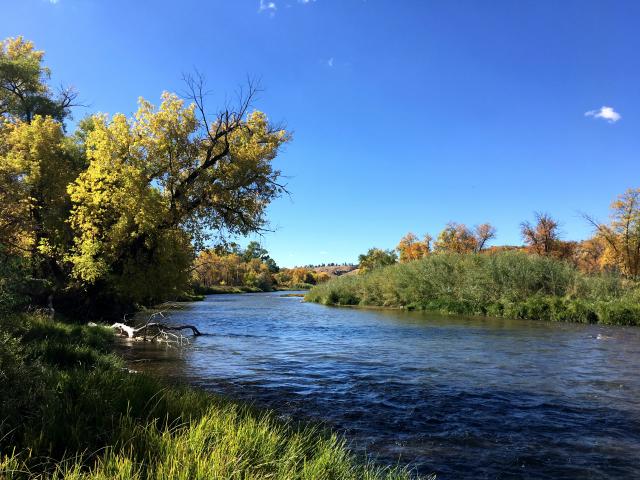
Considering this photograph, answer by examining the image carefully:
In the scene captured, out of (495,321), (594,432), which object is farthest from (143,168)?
(495,321)

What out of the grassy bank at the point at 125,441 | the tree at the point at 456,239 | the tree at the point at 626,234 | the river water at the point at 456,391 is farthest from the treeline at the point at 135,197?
the tree at the point at 456,239

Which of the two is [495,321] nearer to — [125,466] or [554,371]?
[554,371]

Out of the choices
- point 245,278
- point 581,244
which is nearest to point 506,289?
point 581,244

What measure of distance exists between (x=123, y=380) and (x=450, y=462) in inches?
217

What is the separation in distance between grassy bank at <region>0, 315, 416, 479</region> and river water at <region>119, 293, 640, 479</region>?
89.5 inches

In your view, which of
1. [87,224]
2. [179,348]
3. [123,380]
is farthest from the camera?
[87,224]

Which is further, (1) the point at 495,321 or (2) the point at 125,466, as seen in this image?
(1) the point at 495,321

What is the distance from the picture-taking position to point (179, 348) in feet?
62.0

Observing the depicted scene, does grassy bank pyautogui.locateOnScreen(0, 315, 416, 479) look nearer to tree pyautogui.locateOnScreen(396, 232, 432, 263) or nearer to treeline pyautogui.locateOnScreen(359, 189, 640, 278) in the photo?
treeline pyautogui.locateOnScreen(359, 189, 640, 278)

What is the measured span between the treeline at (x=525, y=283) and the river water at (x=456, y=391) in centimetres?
774

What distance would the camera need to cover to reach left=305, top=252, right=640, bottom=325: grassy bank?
30.0 meters

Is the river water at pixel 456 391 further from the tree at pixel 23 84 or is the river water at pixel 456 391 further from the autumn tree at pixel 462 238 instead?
the autumn tree at pixel 462 238

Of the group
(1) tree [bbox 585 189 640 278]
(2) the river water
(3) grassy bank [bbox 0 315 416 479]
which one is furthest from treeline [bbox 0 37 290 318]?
(1) tree [bbox 585 189 640 278]

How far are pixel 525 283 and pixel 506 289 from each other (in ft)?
4.81
